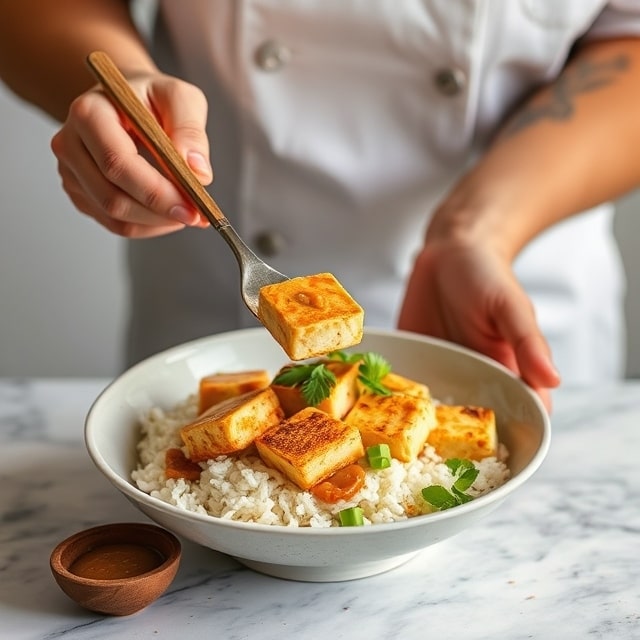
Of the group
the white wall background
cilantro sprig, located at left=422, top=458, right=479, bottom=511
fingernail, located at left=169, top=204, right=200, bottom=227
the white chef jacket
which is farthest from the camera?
the white wall background

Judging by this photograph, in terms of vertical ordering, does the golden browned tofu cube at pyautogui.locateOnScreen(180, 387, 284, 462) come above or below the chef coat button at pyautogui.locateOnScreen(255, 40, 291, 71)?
below

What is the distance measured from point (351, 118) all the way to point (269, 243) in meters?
0.30

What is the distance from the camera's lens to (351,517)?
3.93 feet

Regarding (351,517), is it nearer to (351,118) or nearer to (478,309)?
(478,309)

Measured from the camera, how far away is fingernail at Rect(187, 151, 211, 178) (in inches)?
54.6

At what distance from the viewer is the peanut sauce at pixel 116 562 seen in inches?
47.4

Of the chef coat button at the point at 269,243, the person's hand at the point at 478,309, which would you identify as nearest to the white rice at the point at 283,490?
the person's hand at the point at 478,309

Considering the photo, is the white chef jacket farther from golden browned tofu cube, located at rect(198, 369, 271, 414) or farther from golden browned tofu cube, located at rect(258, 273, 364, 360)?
golden browned tofu cube, located at rect(258, 273, 364, 360)

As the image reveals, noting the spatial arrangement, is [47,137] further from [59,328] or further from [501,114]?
[501,114]

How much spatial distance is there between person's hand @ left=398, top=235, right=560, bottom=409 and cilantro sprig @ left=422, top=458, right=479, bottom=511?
9.8 inches

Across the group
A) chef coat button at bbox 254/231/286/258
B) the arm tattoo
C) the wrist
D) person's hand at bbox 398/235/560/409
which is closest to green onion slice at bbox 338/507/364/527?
person's hand at bbox 398/235/560/409

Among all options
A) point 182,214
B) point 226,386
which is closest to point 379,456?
point 226,386

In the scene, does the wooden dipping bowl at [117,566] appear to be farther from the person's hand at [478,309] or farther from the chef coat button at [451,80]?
the chef coat button at [451,80]

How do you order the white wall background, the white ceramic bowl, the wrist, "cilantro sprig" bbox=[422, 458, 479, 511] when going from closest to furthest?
the white ceramic bowl
"cilantro sprig" bbox=[422, 458, 479, 511]
the wrist
the white wall background
